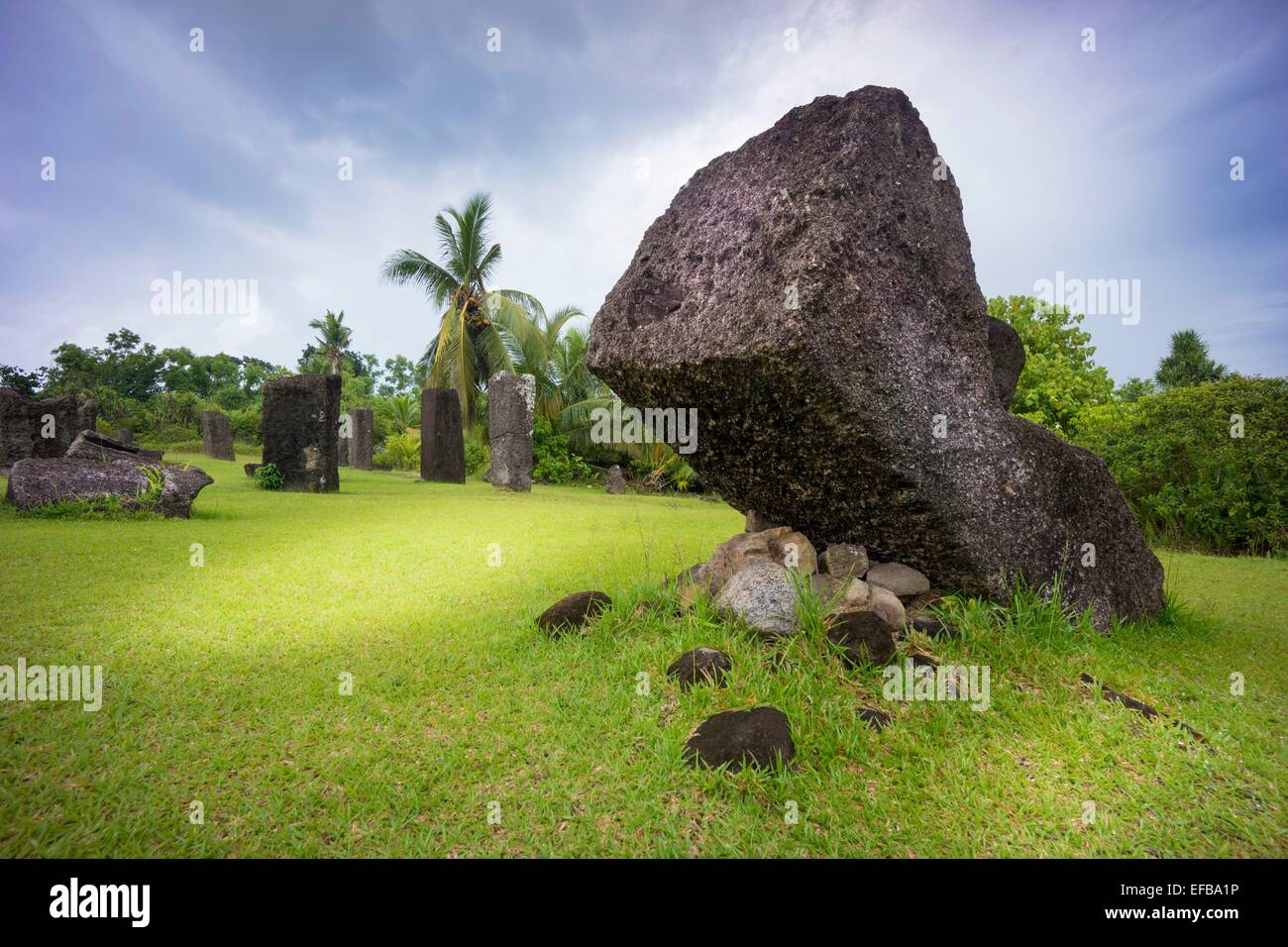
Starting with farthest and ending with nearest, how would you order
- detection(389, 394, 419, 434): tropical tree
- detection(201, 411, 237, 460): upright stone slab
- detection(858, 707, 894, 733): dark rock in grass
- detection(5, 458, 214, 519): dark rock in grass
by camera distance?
1. detection(389, 394, 419, 434): tropical tree
2. detection(201, 411, 237, 460): upright stone slab
3. detection(5, 458, 214, 519): dark rock in grass
4. detection(858, 707, 894, 733): dark rock in grass

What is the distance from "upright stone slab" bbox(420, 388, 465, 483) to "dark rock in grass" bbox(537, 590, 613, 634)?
12.5 metres

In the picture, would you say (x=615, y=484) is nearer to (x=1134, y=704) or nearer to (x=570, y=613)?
(x=570, y=613)

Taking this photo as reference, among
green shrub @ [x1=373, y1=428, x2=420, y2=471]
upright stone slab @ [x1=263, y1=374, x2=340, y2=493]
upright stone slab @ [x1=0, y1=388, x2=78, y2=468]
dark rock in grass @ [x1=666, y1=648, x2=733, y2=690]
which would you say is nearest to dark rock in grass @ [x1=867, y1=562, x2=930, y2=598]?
dark rock in grass @ [x1=666, y1=648, x2=733, y2=690]

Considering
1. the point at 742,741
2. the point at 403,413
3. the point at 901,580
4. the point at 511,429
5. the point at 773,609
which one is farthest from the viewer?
the point at 403,413

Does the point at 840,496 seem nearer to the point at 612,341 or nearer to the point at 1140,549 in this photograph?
the point at 612,341

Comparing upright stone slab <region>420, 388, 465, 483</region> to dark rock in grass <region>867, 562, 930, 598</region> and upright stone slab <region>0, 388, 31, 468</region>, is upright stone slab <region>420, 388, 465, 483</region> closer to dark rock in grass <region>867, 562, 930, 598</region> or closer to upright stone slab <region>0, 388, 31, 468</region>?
upright stone slab <region>0, 388, 31, 468</region>

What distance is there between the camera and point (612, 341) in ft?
12.7

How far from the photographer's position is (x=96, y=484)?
7.45 meters

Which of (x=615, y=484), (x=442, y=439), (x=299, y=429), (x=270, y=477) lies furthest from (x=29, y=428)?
(x=615, y=484)

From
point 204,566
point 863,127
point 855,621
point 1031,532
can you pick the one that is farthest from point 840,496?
point 204,566

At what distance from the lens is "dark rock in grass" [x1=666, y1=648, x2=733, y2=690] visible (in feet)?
9.89

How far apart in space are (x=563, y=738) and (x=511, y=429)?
1177 centimetres

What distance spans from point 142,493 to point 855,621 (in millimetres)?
8265
